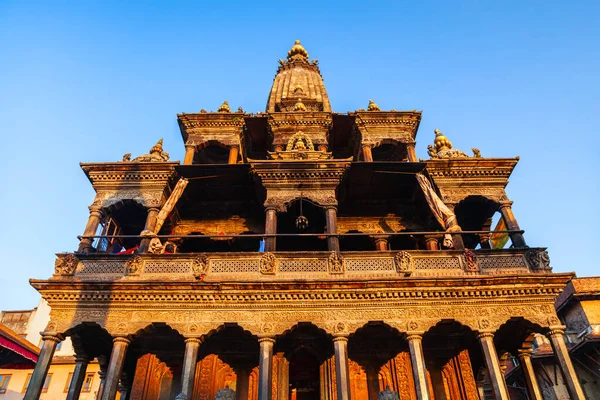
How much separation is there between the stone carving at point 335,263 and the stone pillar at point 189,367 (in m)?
5.30

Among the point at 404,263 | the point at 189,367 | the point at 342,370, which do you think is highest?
the point at 404,263

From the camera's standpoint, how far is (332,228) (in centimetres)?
1791

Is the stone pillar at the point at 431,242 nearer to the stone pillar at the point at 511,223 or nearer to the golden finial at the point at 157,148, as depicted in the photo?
the stone pillar at the point at 511,223

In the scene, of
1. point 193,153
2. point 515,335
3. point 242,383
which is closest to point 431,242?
point 515,335

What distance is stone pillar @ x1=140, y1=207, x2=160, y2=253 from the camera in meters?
18.0

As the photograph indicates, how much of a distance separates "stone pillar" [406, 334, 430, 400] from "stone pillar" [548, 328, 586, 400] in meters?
4.47

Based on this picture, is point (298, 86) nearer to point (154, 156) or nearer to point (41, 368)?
point (154, 156)

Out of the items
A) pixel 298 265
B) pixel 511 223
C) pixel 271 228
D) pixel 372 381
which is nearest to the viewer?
pixel 298 265

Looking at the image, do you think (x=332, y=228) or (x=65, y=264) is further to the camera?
(x=332, y=228)

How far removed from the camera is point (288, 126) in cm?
2577

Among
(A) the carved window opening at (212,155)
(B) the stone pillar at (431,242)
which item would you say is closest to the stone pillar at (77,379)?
(A) the carved window opening at (212,155)

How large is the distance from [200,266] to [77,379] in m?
5.82

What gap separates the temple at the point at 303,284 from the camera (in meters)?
15.0

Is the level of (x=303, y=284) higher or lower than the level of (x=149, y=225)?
lower
